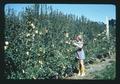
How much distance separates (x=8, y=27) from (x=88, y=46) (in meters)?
0.80

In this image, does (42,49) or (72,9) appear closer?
(72,9)

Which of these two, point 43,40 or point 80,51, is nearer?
point 80,51

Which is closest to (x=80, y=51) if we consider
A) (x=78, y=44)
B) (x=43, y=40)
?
(x=78, y=44)

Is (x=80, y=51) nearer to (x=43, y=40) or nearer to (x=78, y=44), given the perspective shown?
(x=78, y=44)

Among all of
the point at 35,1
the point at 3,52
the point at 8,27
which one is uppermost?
the point at 35,1

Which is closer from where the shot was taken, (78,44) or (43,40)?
(78,44)

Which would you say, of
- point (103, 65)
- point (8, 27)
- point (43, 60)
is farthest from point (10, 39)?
point (103, 65)

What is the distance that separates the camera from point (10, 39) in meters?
3.56

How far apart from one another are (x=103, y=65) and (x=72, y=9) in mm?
628

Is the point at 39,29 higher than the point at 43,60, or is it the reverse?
the point at 39,29

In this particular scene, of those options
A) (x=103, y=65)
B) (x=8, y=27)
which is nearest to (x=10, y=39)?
(x=8, y=27)

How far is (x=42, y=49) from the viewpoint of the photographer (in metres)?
3.71

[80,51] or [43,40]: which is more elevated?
[43,40]

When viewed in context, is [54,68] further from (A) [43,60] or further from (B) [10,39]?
(B) [10,39]
